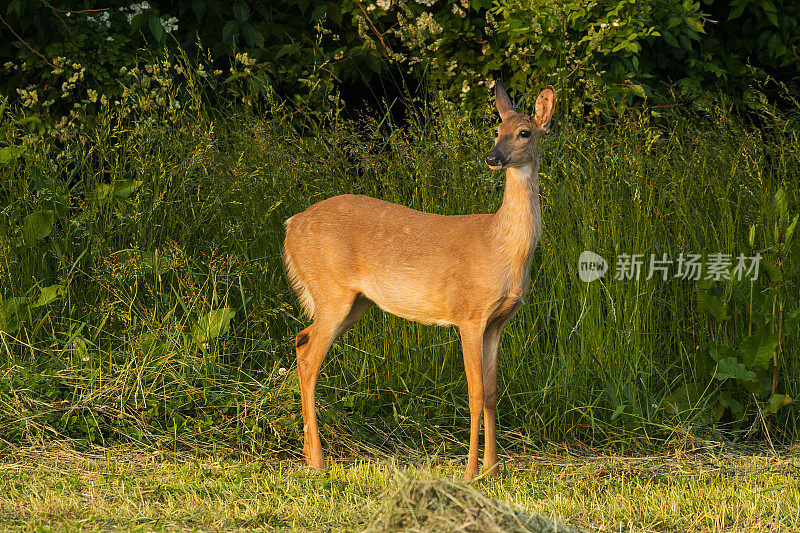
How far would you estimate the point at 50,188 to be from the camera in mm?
5898

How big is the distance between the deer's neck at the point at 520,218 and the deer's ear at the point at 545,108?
17cm

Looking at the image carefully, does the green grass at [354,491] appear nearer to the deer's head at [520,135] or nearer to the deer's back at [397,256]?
the deer's back at [397,256]

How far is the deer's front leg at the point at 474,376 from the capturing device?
15.2 ft

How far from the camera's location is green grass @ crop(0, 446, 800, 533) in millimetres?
4047

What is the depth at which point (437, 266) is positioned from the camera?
15.5 feet

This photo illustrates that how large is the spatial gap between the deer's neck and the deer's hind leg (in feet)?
2.79

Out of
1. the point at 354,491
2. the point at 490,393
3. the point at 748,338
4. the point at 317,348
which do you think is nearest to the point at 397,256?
the point at 317,348

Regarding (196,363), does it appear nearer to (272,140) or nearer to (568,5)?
(272,140)

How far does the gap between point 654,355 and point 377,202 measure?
1.80 metres

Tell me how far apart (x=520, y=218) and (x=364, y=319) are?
1.49 m

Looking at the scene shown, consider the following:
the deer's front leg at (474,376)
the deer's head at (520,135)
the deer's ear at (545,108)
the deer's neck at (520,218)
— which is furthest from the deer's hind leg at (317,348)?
the deer's ear at (545,108)

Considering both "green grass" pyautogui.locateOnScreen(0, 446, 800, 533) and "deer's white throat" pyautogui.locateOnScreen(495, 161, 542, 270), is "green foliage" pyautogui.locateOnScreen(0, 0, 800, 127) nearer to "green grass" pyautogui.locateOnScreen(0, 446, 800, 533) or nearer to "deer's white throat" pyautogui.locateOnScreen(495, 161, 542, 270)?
"deer's white throat" pyautogui.locateOnScreen(495, 161, 542, 270)

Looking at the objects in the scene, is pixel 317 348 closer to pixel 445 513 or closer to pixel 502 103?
pixel 502 103

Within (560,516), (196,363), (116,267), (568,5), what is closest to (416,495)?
(560,516)
